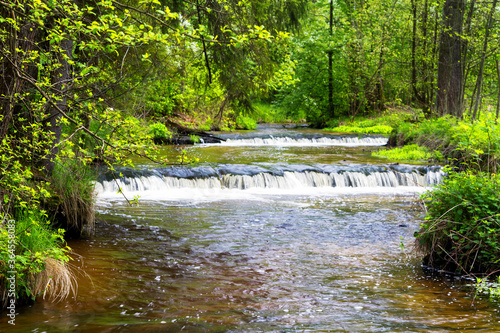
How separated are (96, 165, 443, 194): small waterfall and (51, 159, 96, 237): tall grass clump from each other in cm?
499

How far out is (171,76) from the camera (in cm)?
1027

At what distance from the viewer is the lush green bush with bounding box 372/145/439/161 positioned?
1669 centimetres

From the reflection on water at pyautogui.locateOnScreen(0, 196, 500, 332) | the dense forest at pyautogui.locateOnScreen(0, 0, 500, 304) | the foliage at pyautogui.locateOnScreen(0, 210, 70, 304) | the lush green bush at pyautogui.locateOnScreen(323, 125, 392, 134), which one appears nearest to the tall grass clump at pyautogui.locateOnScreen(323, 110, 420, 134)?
the lush green bush at pyautogui.locateOnScreen(323, 125, 392, 134)

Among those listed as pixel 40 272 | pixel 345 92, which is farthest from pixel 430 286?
pixel 345 92

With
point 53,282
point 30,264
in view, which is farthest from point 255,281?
point 30,264

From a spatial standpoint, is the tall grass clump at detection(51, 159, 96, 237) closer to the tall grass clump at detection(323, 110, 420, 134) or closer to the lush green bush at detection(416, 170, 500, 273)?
the lush green bush at detection(416, 170, 500, 273)

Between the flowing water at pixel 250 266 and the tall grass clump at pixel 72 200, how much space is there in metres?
0.30

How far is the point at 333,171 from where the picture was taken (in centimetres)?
1455

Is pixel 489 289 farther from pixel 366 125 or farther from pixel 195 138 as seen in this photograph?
pixel 366 125

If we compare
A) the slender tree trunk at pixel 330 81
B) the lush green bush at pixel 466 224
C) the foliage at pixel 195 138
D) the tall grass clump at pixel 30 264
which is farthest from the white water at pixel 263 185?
A: the slender tree trunk at pixel 330 81

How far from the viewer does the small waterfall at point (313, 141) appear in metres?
23.2

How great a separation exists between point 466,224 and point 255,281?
2.73 meters

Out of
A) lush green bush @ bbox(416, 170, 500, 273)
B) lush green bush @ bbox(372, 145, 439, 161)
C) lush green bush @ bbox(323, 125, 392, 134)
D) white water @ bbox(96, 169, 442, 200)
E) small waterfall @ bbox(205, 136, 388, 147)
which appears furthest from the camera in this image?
lush green bush @ bbox(323, 125, 392, 134)

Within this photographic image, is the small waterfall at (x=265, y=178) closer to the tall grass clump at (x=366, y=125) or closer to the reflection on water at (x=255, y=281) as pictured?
the reflection on water at (x=255, y=281)
